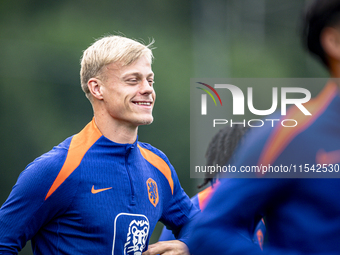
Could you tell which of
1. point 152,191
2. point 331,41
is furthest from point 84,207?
point 331,41

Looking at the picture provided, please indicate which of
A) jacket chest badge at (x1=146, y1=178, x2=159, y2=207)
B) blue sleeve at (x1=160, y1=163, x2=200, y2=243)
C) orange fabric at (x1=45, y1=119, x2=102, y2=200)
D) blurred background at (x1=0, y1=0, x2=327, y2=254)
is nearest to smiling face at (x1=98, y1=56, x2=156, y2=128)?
orange fabric at (x1=45, y1=119, x2=102, y2=200)

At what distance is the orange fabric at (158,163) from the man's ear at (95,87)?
38 cm

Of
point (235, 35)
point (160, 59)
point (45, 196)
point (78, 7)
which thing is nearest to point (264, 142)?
point (45, 196)

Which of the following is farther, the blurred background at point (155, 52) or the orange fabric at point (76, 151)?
the blurred background at point (155, 52)

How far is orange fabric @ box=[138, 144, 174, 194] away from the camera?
2547 millimetres

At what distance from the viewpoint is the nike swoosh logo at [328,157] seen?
113 cm

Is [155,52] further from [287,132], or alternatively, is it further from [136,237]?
[287,132]

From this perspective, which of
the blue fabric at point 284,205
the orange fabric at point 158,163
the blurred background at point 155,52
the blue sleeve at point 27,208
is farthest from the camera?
the blurred background at point 155,52

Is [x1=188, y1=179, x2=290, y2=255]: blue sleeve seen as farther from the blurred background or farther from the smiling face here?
the blurred background

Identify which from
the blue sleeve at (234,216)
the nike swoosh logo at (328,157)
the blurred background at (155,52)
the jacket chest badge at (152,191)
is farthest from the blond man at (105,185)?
the blurred background at (155,52)

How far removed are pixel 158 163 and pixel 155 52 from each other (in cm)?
939

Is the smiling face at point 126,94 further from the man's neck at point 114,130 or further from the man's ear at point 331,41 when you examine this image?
the man's ear at point 331,41

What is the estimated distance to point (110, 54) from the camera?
2395 mm

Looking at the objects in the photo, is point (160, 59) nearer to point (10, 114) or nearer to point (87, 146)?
point (10, 114)
